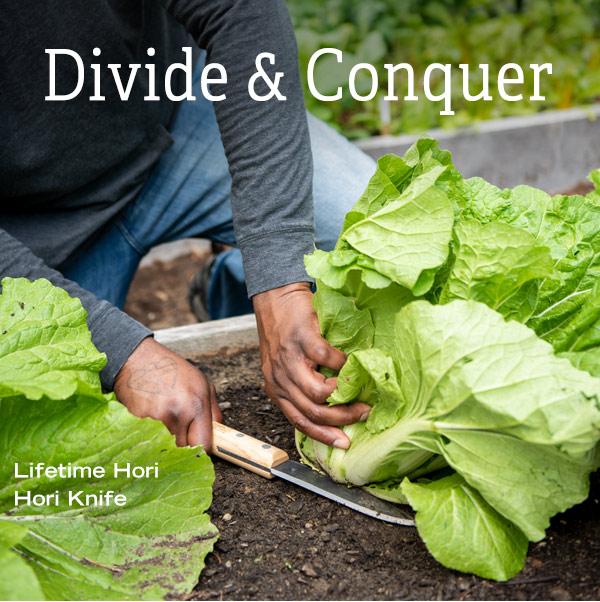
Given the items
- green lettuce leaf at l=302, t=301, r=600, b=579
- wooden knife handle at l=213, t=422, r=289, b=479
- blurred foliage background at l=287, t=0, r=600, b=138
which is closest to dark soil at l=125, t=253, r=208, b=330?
blurred foliage background at l=287, t=0, r=600, b=138

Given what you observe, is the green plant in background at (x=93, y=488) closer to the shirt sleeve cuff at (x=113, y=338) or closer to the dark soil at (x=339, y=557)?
the dark soil at (x=339, y=557)

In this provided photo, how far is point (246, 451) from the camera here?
210 cm

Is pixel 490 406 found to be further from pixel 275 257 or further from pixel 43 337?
pixel 43 337

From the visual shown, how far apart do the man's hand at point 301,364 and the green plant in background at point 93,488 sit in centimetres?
32

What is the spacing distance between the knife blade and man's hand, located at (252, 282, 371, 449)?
0.14 meters

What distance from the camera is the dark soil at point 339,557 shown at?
1657mm

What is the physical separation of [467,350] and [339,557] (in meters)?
0.67

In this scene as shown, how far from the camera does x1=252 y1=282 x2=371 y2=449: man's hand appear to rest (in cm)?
190

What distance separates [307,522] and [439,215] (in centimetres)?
91

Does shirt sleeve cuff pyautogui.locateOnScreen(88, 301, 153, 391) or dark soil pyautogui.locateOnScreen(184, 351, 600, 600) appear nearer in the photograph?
dark soil pyautogui.locateOnScreen(184, 351, 600, 600)

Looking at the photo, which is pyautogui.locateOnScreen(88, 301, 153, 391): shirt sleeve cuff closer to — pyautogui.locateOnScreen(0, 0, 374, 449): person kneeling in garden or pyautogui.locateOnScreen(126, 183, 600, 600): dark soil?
pyautogui.locateOnScreen(0, 0, 374, 449): person kneeling in garden

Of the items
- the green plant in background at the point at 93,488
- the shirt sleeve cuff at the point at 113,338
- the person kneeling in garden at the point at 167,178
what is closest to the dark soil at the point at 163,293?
the person kneeling in garden at the point at 167,178

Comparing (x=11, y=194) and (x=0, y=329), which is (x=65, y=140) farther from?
(x=0, y=329)

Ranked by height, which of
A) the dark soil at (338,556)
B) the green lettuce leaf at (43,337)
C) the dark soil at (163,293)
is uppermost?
the green lettuce leaf at (43,337)
